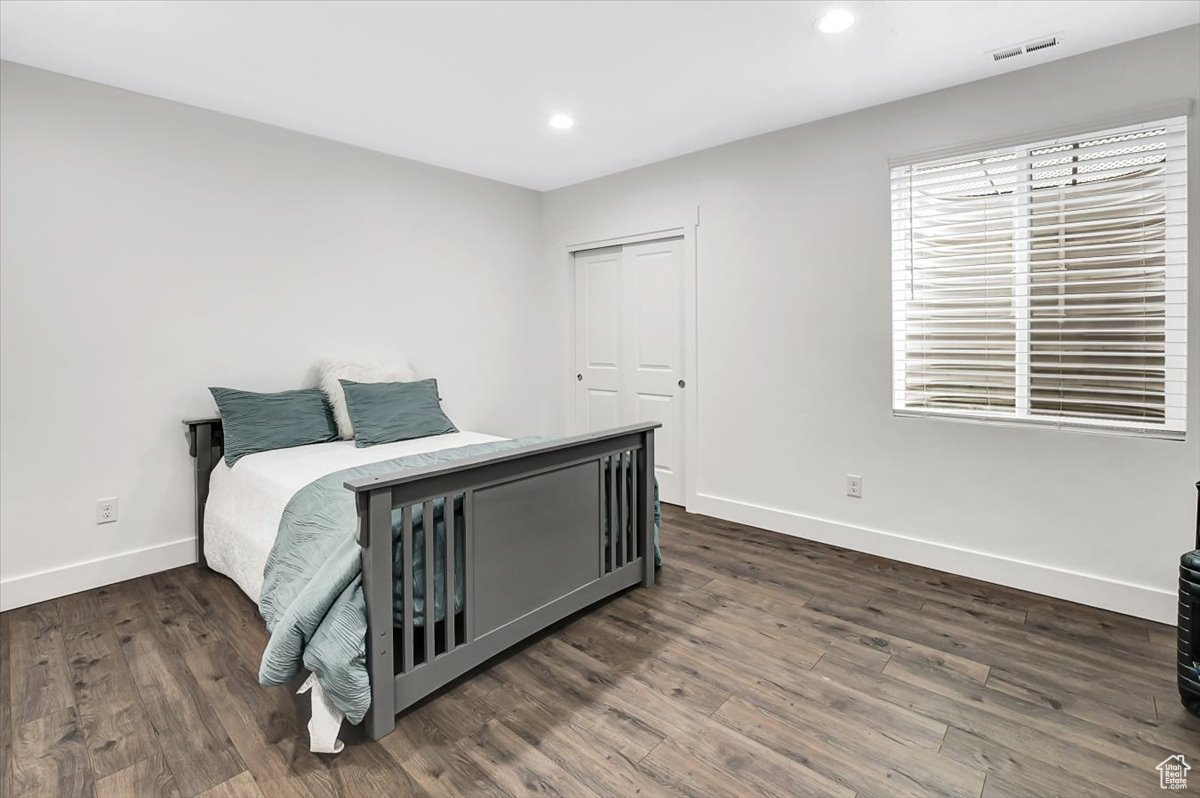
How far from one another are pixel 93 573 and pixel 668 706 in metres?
2.86

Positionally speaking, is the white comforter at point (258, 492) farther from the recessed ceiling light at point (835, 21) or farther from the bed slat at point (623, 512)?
the recessed ceiling light at point (835, 21)

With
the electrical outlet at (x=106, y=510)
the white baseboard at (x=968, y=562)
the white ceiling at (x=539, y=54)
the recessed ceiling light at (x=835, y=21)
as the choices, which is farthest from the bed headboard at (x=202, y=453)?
the recessed ceiling light at (x=835, y=21)

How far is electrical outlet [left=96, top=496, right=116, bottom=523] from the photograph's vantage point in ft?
9.37

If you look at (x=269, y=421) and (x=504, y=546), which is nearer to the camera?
(x=504, y=546)

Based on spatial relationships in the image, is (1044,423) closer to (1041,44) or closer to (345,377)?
(1041,44)

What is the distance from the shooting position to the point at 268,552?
233cm

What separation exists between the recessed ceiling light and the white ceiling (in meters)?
0.03

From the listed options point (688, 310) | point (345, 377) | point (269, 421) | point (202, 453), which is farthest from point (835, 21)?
point (202, 453)

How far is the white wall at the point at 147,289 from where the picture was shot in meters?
2.64

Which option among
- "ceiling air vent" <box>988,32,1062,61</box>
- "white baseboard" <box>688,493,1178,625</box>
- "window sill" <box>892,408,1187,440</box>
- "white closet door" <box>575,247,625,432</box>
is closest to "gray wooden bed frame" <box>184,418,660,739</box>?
"white baseboard" <box>688,493,1178,625</box>

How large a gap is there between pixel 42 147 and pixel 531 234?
9.76 feet

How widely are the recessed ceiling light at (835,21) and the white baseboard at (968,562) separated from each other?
96.8 inches

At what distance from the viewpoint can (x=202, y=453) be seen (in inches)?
121

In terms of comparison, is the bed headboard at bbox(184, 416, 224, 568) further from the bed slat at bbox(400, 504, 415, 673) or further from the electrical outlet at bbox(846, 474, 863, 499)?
the electrical outlet at bbox(846, 474, 863, 499)
